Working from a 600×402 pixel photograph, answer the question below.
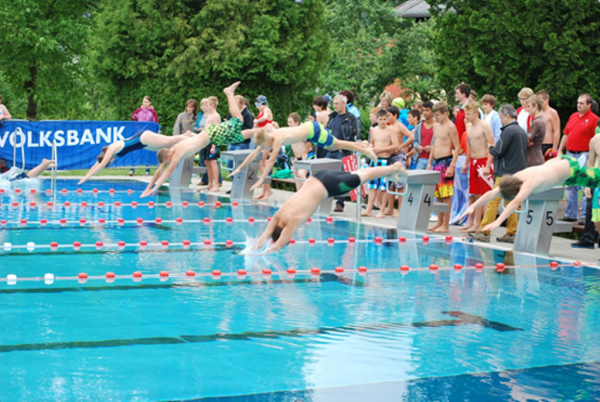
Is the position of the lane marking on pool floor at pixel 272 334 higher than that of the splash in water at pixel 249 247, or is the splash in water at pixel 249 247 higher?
the splash in water at pixel 249 247

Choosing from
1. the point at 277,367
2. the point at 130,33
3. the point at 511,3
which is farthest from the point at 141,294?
the point at 130,33

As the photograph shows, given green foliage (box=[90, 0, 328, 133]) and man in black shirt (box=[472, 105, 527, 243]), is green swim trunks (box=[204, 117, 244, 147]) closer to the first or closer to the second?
man in black shirt (box=[472, 105, 527, 243])

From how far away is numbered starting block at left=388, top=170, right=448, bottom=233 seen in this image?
11.4 meters

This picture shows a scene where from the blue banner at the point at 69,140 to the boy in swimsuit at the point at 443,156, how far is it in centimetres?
991

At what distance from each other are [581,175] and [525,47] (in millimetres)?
11219

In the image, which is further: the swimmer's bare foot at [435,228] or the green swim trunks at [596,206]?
the swimmer's bare foot at [435,228]

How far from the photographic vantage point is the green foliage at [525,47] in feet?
56.9

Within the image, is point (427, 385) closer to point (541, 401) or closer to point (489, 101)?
point (541, 401)

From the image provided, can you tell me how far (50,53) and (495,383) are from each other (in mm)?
25441

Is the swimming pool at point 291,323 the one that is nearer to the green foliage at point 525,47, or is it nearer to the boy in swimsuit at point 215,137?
the boy in swimsuit at point 215,137

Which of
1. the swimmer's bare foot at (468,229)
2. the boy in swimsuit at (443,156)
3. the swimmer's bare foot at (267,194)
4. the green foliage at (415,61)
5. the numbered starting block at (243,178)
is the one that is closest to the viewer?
the swimmer's bare foot at (468,229)

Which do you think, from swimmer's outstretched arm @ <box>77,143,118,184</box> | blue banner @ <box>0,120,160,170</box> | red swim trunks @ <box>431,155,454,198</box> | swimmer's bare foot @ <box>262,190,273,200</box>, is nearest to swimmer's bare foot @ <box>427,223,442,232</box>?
red swim trunks @ <box>431,155,454,198</box>

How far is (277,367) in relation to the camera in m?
5.09

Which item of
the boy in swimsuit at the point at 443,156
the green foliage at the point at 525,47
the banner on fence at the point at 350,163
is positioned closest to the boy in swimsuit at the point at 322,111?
the banner on fence at the point at 350,163
